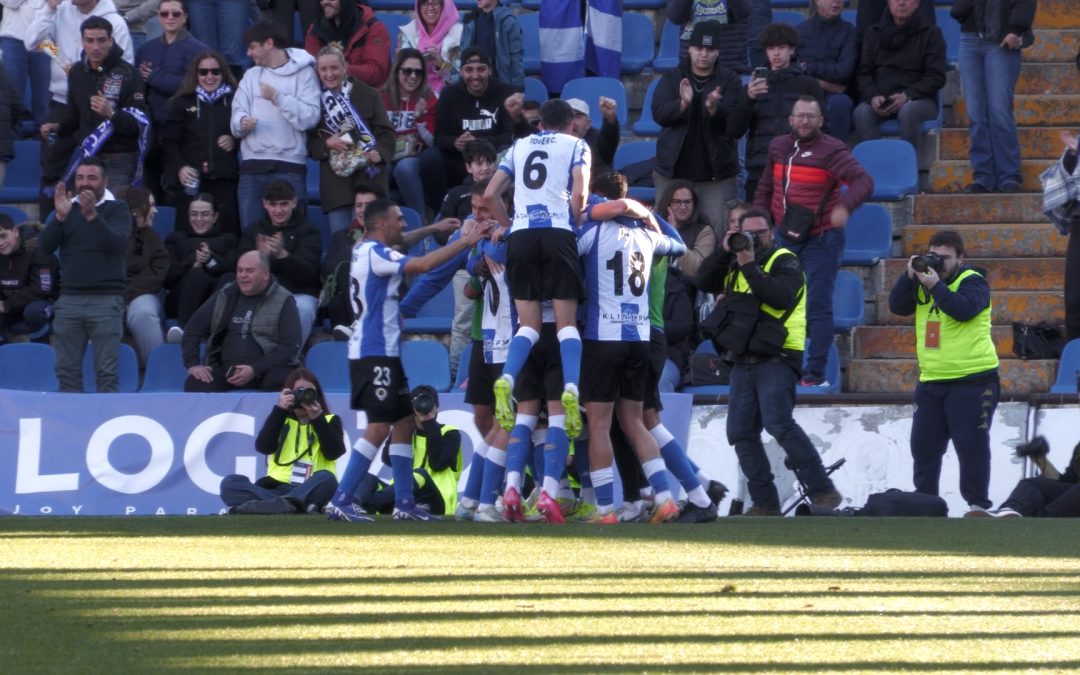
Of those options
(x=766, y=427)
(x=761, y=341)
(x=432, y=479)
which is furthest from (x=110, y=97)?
(x=766, y=427)

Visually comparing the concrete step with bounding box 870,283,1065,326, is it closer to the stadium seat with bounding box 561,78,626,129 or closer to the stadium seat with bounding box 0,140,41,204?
the stadium seat with bounding box 561,78,626,129

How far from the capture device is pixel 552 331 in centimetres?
983

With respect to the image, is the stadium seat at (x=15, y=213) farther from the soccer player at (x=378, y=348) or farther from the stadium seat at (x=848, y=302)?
the stadium seat at (x=848, y=302)

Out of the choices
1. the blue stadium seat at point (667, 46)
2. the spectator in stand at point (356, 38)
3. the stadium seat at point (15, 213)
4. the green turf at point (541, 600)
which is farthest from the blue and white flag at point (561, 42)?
the green turf at point (541, 600)

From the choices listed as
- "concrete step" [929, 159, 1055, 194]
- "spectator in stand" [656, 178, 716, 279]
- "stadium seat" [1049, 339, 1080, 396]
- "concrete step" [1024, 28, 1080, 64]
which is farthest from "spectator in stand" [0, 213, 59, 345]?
"concrete step" [1024, 28, 1080, 64]

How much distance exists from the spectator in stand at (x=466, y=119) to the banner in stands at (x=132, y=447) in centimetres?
289

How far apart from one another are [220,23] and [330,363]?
161 inches

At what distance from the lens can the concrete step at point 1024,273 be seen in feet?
47.9

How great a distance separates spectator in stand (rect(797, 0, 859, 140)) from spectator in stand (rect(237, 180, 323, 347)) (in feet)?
14.7

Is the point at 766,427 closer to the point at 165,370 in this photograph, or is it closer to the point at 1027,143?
the point at 165,370

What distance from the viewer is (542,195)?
31.8 feet

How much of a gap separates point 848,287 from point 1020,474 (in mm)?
2494

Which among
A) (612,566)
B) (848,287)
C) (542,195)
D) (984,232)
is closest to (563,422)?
(542,195)

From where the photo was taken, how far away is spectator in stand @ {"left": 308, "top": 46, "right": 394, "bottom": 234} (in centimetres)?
1490
